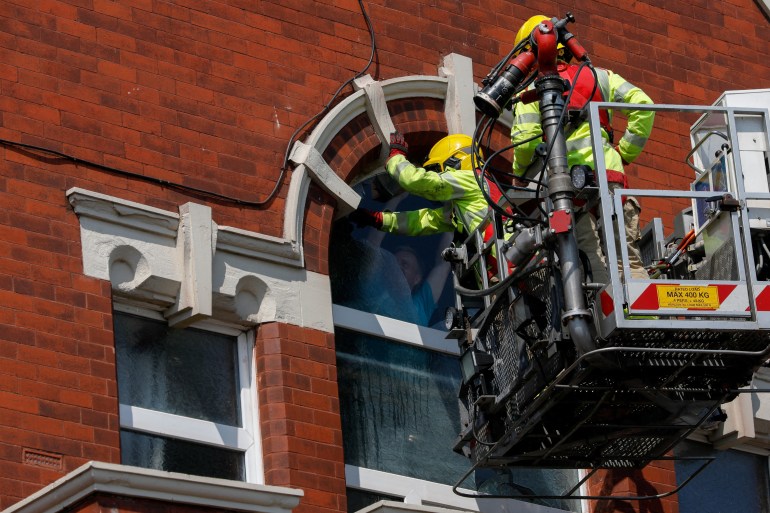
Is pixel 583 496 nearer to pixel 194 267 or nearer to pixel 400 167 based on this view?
pixel 400 167

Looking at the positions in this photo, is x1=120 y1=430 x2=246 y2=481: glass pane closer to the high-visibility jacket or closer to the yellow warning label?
the high-visibility jacket

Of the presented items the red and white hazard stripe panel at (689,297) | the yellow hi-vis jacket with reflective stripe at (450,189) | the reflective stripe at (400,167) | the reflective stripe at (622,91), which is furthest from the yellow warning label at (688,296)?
the reflective stripe at (400,167)

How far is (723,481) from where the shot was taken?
16891 mm

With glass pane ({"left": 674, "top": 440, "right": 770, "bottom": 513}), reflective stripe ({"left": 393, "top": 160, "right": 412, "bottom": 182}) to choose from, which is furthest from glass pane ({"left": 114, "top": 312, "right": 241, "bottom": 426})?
glass pane ({"left": 674, "top": 440, "right": 770, "bottom": 513})

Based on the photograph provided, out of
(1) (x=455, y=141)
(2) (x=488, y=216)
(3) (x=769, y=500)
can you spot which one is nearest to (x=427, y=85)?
(1) (x=455, y=141)

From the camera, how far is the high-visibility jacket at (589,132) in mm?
14164

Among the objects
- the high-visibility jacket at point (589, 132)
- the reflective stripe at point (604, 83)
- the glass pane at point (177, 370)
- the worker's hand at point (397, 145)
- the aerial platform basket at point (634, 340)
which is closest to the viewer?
the aerial platform basket at point (634, 340)

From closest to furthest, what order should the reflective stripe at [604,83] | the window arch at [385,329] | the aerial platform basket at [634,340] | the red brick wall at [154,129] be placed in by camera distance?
the aerial platform basket at [634,340] < the red brick wall at [154,129] < the reflective stripe at [604,83] < the window arch at [385,329]

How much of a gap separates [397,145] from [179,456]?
300 centimetres

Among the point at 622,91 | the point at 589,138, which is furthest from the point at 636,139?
the point at 589,138

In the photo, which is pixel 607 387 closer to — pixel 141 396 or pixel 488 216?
pixel 488 216

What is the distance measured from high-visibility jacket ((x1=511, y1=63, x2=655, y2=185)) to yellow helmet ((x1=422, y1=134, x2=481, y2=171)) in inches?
40.7

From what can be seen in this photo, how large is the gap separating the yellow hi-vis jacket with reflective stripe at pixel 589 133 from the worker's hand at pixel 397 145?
3.93ft

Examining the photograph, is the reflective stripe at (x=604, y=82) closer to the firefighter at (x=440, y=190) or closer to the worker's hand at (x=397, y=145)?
the firefighter at (x=440, y=190)
